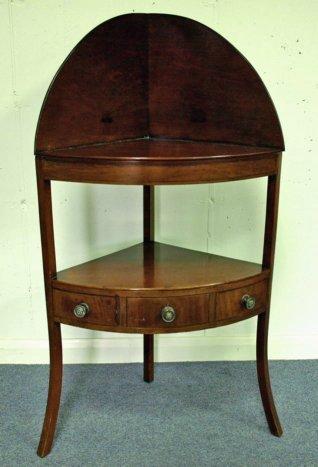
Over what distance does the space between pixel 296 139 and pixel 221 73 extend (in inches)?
19.7

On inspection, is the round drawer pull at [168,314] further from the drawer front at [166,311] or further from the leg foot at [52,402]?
the leg foot at [52,402]

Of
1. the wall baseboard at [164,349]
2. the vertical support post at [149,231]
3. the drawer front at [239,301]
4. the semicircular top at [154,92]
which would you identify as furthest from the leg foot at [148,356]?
the semicircular top at [154,92]

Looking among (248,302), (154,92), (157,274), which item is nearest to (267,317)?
(248,302)

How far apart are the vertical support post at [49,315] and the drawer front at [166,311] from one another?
27 centimetres

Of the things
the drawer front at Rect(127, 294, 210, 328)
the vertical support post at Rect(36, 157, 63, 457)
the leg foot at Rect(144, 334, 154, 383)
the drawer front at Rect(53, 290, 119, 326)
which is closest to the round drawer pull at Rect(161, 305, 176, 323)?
the drawer front at Rect(127, 294, 210, 328)

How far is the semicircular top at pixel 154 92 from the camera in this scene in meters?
1.58

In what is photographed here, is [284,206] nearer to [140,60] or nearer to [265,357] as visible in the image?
[265,357]

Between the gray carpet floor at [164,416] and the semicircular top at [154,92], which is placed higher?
the semicircular top at [154,92]

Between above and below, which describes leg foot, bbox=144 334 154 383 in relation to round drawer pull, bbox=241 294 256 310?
below

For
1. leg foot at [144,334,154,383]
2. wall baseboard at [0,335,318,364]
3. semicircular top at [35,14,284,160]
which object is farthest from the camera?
wall baseboard at [0,335,318,364]

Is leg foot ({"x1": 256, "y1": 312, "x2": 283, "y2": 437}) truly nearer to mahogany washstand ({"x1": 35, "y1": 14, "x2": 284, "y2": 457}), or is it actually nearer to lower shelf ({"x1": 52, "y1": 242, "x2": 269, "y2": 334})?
mahogany washstand ({"x1": 35, "y1": 14, "x2": 284, "y2": 457})

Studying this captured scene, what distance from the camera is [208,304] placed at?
155 centimetres

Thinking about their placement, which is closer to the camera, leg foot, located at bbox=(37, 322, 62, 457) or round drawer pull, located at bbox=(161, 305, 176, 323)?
round drawer pull, located at bbox=(161, 305, 176, 323)

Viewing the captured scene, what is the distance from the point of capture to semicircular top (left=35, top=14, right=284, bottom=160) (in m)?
1.58
